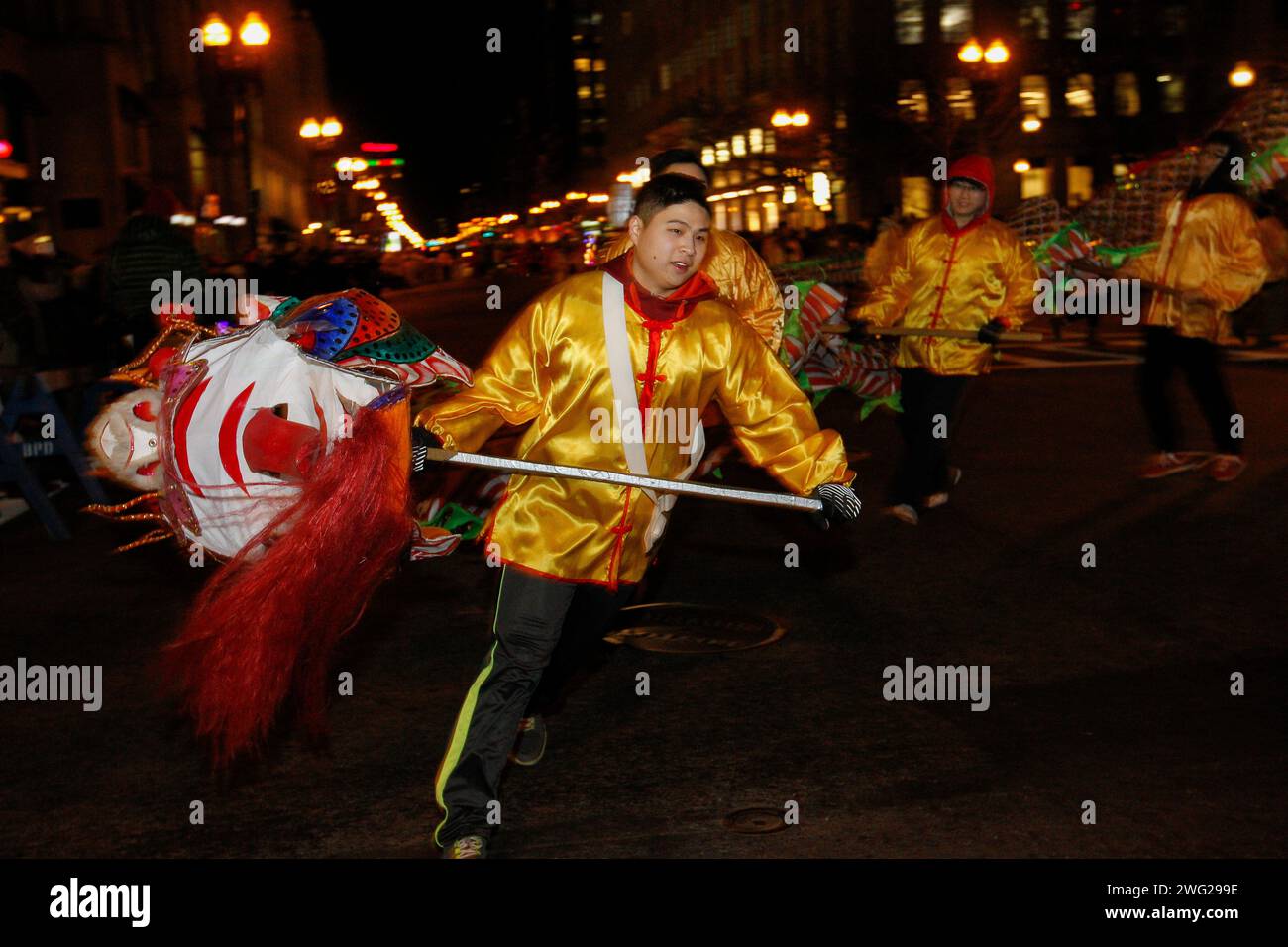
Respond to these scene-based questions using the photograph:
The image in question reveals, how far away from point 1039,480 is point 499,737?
628cm

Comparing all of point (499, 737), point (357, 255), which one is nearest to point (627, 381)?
point (499, 737)

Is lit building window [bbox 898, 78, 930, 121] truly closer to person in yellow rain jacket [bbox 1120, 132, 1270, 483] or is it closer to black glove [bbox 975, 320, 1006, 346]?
person in yellow rain jacket [bbox 1120, 132, 1270, 483]

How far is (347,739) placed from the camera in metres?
5.05

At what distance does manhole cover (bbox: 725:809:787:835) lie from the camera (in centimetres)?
414

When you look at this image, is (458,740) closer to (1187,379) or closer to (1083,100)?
(1187,379)

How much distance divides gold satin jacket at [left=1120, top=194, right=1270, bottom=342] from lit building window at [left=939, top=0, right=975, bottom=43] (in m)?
38.1

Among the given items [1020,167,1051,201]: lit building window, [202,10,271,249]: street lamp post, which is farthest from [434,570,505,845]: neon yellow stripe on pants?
[1020,167,1051,201]: lit building window

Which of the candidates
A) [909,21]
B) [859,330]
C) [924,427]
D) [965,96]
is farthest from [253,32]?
[909,21]

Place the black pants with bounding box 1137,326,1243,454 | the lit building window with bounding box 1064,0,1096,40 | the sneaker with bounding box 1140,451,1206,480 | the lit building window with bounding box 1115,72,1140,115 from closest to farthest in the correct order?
the black pants with bounding box 1137,326,1243,454 < the sneaker with bounding box 1140,451,1206,480 < the lit building window with bounding box 1064,0,1096,40 < the lit building window with bounding box 1115,72,1140,115

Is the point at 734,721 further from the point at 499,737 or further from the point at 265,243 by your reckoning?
the point at 265,243

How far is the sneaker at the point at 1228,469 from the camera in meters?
9.23

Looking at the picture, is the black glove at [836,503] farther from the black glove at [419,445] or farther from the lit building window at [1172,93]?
the lit building window at [1172,93]

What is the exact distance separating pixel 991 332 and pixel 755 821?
4609mm

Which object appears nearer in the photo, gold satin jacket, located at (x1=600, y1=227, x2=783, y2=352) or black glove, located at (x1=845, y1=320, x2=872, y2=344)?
gold satin jacket, located at (x1=600, y1=227, x2=783, y2=352)
